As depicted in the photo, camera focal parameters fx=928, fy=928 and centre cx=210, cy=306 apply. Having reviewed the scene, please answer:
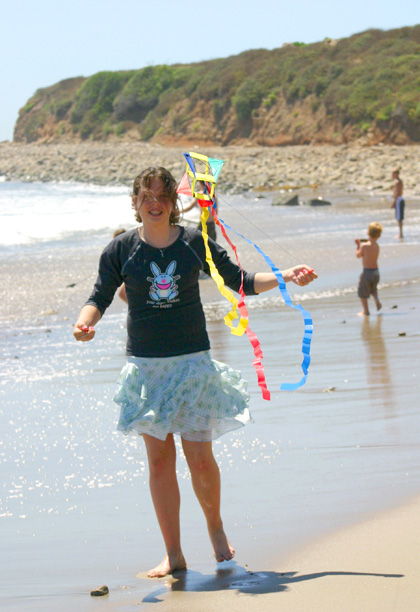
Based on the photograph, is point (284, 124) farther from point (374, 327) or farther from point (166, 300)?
point (166, 300)

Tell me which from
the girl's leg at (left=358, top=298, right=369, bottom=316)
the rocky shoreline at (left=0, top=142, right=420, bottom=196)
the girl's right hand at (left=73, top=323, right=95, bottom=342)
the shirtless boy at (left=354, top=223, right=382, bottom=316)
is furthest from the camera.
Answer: the rocky shoreline at (left=0, top=142, right=420, bottom=196)

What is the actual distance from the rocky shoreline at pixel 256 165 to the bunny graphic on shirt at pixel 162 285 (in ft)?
95.5

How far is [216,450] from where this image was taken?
498 cm

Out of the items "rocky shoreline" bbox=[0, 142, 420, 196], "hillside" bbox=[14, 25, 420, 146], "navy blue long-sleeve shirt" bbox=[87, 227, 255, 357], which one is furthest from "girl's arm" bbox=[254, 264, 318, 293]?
"hillside" bbox=[14, 25, 420, 146]

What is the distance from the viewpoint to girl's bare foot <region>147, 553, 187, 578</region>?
347 cm

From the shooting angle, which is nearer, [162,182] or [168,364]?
[168,364]

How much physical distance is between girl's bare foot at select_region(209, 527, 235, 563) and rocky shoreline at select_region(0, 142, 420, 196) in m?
29.3

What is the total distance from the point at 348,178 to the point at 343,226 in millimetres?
18528

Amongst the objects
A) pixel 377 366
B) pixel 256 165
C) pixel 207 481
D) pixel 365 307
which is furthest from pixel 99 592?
pixel 256 165

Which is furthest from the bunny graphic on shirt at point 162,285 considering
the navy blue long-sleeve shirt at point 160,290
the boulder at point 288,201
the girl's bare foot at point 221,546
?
the boulder at point 288,201

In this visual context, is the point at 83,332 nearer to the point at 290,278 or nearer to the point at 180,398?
the point at 180,398

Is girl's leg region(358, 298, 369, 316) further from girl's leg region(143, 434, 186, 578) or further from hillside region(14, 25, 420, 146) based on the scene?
hillside region(14, 25, 420, 146)

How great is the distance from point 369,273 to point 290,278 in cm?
663

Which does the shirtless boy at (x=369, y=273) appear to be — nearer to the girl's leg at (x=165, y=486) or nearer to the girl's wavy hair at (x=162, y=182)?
the girl's wavy hair at (x=162, y=182)
